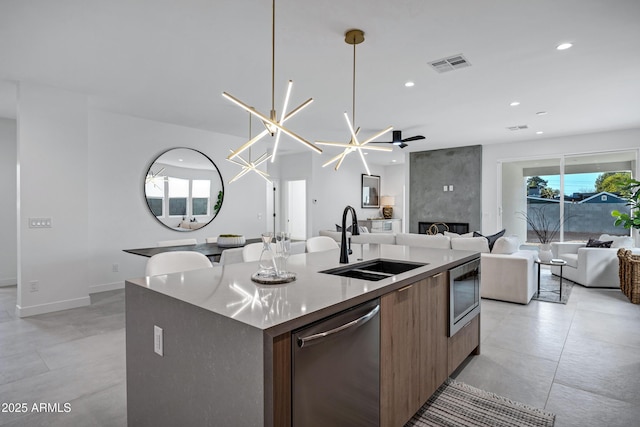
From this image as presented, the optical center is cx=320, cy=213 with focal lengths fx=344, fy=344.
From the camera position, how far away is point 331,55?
3.11 m

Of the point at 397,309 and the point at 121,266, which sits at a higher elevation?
the point at 397,309

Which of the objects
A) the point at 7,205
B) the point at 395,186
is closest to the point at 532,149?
the point at 395,186

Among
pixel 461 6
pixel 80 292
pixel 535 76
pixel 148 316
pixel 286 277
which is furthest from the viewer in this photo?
pixel 80 292

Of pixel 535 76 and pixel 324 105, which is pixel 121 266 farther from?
pixel 535 76

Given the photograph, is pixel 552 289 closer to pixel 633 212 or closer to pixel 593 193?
pixel 633 212

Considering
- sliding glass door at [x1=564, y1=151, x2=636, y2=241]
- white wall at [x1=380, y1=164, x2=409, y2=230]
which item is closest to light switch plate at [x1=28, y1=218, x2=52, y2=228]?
sliding glass door at [x1=564, y1=151, x2=636, y2=241]

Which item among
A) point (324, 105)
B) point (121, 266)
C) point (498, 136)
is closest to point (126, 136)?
point (121, 266)

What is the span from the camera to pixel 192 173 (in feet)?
19.5

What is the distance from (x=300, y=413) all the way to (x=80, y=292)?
430 centimetres

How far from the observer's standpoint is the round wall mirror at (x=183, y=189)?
5.54 m

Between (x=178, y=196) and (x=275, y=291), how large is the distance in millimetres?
4867

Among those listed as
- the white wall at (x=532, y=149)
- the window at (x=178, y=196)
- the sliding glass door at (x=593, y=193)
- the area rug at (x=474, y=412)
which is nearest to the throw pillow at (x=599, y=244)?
the sliding glass door at (x=593, y=193)

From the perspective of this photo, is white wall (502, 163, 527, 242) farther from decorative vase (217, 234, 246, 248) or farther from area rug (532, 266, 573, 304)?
decorative vase (217, 234, 246, 248)

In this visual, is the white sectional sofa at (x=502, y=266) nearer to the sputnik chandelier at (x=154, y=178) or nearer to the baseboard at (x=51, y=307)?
the sputnik chandelier at (x=154, y=178)
